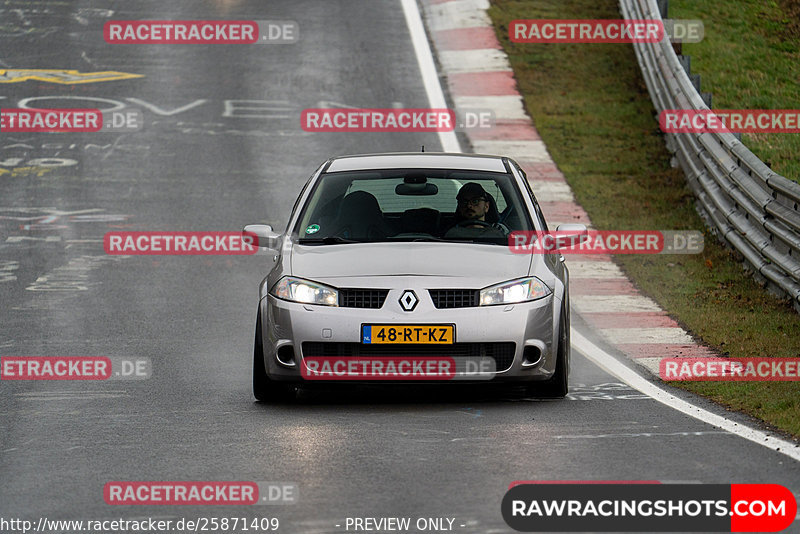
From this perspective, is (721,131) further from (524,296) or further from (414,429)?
(414,429)

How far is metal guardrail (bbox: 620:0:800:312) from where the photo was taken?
12.8 meters

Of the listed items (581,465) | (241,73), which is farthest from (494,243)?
(241,73)

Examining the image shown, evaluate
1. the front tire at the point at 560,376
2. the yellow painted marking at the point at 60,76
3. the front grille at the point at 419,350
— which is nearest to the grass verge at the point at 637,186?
the front tire at the point at 560,376

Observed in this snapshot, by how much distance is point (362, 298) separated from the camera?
900 centimetres

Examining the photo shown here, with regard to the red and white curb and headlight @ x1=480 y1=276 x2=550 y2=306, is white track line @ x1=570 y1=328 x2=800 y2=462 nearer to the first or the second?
the red and white curb

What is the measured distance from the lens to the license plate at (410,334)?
8828 millimetres

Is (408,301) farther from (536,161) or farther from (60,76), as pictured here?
(60,76)

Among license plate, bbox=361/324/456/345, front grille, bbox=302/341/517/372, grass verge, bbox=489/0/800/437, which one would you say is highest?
license plate, bbox=361/324/456/345

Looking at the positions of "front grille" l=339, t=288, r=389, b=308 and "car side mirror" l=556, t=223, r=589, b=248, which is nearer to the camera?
"front grille" l=339, t=288, r=389, b=308

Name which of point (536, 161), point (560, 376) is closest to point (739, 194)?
point (536, 161)

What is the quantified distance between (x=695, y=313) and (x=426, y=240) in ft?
14.2

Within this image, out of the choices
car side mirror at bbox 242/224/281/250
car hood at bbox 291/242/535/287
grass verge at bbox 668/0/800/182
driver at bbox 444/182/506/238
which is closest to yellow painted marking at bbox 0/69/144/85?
grass verge at bbox 668/0/800/182

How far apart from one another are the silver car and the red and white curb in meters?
2.02

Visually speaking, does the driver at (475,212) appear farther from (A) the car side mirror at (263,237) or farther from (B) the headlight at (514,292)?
(A) the car side mirror at (263,237)
